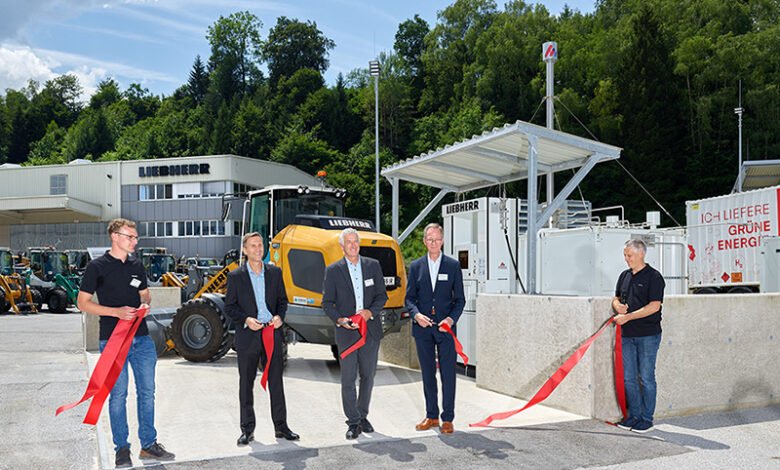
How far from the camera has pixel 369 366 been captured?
692 cm

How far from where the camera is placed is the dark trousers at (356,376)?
6.78 m

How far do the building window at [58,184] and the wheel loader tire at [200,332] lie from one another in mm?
47271

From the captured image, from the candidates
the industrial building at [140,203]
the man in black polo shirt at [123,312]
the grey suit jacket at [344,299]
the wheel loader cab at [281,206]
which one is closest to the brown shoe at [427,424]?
the grey suit jacket at [344,299]

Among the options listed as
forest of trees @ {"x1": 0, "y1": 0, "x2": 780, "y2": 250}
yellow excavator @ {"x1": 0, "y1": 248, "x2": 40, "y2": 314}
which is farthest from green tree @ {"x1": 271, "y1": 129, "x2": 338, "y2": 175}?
yellow excavator @ {"x1": 0, "y1": 248, "x2": 40, "y2": 314}

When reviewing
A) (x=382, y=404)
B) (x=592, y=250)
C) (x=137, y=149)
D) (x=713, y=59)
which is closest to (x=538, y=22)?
(x=713, y=59)

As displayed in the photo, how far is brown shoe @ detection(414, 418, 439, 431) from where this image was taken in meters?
7.00

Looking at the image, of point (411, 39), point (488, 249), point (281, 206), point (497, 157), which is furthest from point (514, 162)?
point (411, 39)

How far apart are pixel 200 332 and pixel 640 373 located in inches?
293

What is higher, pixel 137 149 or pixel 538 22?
pixel 538 22

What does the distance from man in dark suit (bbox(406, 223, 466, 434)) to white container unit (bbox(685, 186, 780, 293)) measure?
12510mm

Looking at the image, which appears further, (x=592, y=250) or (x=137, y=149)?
(x=137, y=149)

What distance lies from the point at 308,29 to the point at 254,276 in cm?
10683

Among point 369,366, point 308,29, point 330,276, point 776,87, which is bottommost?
point 369,366

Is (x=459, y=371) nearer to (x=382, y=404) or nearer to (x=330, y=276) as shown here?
(x=382, y=404)
